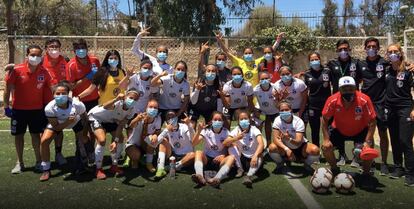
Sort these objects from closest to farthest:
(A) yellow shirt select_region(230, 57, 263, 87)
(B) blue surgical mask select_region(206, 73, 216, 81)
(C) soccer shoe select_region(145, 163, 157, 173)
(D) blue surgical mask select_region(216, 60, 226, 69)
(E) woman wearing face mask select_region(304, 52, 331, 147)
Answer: (C) soccer shoe select_region(145, 163, 157, 173), (B) blue surgical mask select_region(206, 73, 216, 81), (E) woman wearing face mask select_region(304, 52, 331, 147), (D) blue surgical mask select_region(216, 60, 226, 69), (A) yellow shirt select_region(230, 57, 263, 87)

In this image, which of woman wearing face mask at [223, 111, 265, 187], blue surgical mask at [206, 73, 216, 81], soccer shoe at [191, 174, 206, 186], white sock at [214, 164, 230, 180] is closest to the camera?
soccer shoe at [191, 174, 206, 186]

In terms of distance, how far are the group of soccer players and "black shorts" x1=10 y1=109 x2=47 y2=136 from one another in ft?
0.05

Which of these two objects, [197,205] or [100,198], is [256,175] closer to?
→ [197,205]

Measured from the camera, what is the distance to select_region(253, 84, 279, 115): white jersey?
867 cm

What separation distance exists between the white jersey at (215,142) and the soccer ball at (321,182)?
1608 mm

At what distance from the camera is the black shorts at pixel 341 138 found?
741 cm

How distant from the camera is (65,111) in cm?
748

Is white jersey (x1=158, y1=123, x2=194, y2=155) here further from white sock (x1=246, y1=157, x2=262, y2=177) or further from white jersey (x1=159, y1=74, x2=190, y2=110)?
white sock (x1=246, y1=157, x2=262, y2=177)

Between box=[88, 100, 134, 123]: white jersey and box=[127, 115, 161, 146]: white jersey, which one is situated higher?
box=[88, 100, 134, 123]: white jersey

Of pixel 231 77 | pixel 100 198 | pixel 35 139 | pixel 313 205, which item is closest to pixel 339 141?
pixel 313 205

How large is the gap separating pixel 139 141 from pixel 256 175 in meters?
2.06

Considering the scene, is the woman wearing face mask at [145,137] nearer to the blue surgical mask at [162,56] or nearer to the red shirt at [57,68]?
the blue surgical mask at [162,56]

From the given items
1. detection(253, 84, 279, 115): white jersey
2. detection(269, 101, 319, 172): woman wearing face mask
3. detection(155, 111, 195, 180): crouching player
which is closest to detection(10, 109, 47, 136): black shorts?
detection(155, 111, 195, 180): crouching player

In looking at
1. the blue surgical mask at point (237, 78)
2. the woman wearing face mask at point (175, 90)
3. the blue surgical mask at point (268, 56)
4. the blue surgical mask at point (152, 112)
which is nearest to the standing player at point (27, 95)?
the blue surgical mask at point (152, 112)
